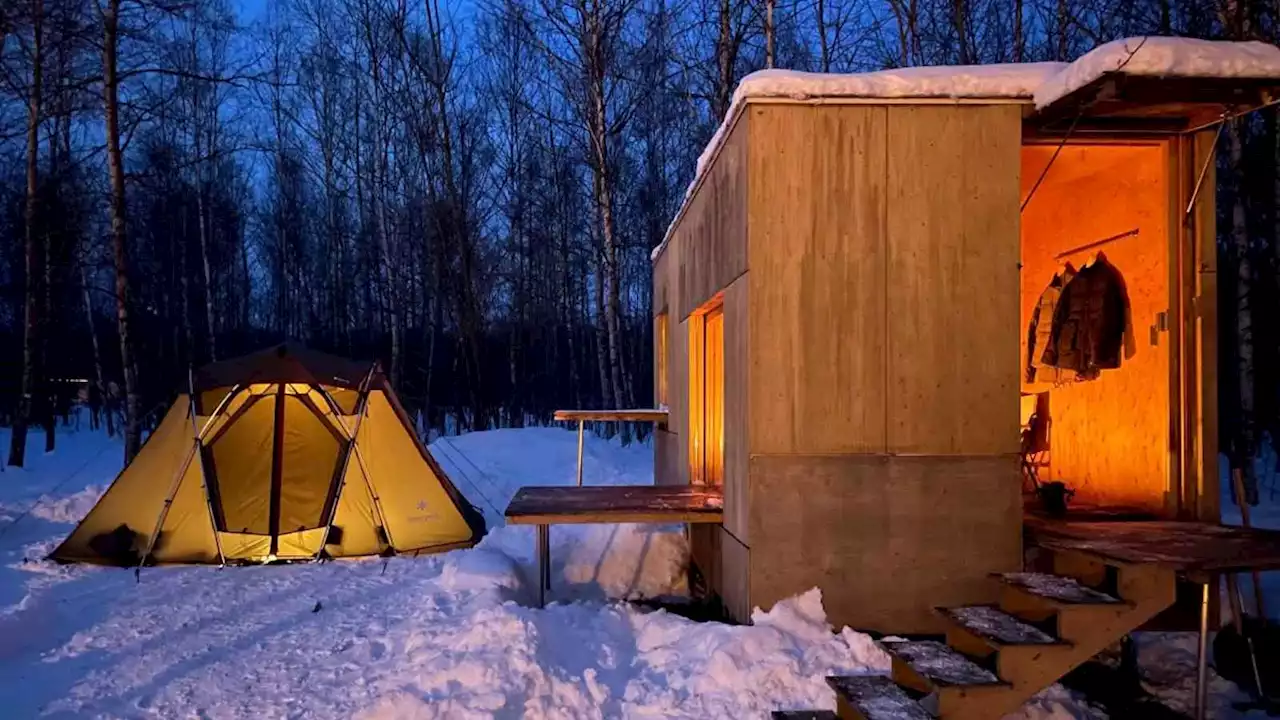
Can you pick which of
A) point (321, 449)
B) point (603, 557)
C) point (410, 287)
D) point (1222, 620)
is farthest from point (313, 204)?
point (1222, 620)

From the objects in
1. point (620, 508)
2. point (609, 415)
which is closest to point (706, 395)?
point (620, 508)

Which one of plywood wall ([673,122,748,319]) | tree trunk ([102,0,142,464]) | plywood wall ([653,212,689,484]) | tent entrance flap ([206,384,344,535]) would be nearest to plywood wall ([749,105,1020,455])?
plywood wall ([673,122,748,319])

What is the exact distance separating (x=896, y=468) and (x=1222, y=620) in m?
2.19

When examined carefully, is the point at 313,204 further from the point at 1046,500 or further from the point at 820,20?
the point at 1046,500

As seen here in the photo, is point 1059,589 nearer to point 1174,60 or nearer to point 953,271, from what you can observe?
point 953,271

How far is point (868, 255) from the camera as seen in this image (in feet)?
18.4

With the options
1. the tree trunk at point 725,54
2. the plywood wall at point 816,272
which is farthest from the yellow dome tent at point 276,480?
the tree trunk at point 725,54

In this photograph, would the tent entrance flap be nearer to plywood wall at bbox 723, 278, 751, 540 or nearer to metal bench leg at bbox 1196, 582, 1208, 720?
plywood wall at bbox 723, 278, 751, 540

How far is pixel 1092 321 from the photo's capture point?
6.56 m

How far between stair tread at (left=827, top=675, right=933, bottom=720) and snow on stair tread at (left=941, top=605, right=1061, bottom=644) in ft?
1.78

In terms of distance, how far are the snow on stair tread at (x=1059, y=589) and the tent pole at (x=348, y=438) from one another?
255 inches

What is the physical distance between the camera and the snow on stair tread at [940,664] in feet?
13.6

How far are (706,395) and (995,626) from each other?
4.01m

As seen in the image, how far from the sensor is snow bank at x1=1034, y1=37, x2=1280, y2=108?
4871 mm
